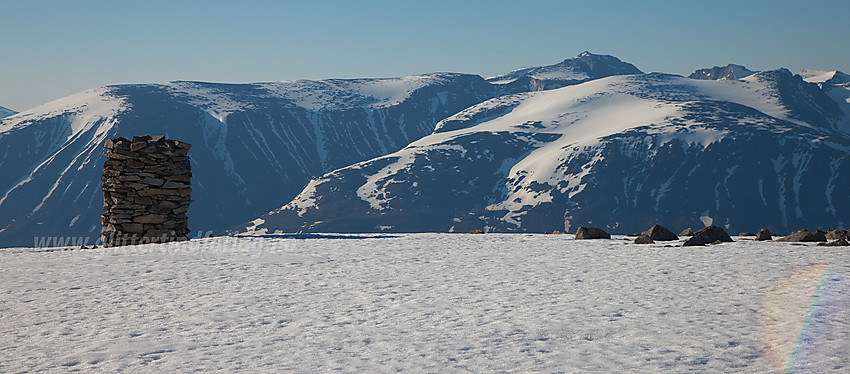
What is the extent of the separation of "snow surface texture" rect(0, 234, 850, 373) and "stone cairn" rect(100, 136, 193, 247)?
5887mm

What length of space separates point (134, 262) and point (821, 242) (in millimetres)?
21935

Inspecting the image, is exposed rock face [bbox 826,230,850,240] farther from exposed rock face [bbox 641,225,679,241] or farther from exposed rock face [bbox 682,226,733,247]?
exposed rock face [bbox 641,225,679,241]

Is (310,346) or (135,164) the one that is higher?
(135,164)

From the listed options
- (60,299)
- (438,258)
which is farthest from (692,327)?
(60,299)

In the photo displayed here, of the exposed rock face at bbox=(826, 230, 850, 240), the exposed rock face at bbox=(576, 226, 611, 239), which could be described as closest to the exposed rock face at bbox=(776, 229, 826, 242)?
the exposed rock face at bbox=(826, 230, 850, 240)

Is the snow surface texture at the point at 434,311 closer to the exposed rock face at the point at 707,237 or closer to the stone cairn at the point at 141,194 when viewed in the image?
the exposed rock face at the point at 707,237

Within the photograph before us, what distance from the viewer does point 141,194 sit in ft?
92.5

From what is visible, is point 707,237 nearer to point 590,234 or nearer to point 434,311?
point 590,234

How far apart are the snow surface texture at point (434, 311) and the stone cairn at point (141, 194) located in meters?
5.89

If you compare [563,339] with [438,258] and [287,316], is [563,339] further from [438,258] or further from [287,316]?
[438,258]

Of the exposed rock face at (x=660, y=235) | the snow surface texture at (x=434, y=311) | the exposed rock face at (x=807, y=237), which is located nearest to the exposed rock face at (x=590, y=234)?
the exposed rock face at (x=660, y=235)

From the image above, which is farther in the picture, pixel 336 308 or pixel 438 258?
pixel 438 258

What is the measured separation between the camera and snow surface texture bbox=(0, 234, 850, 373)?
1083 centimetres

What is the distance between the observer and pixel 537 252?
22.4m
